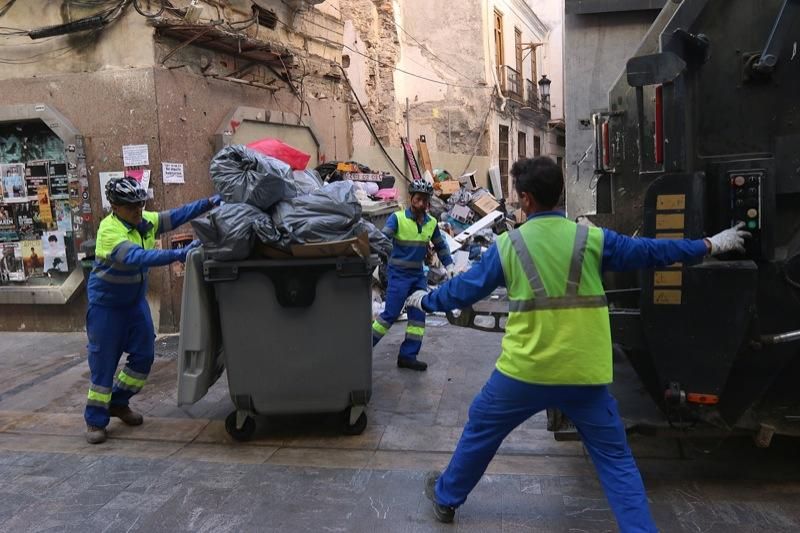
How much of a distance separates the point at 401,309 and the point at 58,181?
162 inches

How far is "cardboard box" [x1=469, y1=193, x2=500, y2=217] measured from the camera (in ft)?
41.4

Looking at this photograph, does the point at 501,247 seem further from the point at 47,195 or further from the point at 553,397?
the point at 47,195

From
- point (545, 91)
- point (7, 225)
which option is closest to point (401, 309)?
point (7, 225)

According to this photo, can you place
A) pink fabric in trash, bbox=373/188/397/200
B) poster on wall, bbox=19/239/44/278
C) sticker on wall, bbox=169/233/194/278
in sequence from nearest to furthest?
sticker on wall, bbox=169/233/194/278 → poster on wall, bbox=19/239/44/278 → pink fabric in trash, bbox=373/188/397/200

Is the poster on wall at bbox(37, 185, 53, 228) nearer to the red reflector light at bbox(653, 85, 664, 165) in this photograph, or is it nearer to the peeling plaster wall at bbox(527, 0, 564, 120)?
the red reflector light at bbox(653, 85, 664, 165)

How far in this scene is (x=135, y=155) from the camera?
22.0 ft

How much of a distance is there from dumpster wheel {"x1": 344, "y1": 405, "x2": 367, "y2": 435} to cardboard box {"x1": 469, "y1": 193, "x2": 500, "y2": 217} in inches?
347

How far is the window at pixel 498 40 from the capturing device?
20094 mm

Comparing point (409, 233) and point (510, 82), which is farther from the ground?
point (510, 82)

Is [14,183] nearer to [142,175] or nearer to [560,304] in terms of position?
[142,175]

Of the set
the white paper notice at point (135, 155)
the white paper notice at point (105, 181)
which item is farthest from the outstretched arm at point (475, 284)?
the white paper notice at point (105, 181)

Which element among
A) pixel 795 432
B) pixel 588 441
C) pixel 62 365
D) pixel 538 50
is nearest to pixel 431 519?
pixel 588 441

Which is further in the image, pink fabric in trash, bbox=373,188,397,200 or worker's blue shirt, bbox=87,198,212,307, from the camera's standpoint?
pink fabric in trash, bbox=373,188,397,200

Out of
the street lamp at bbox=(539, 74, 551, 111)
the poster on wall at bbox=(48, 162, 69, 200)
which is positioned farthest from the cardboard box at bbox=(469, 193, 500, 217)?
the street lamp at bbox=(539, 74, 551, 111)
